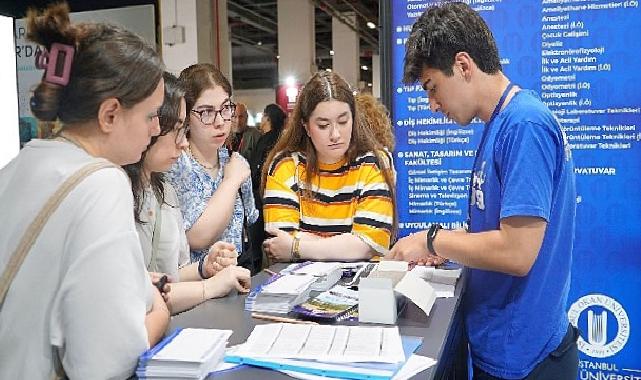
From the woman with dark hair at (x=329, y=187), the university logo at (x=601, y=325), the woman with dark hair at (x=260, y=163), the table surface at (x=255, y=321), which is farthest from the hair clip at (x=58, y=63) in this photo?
the university logo at (x=601, y=325)

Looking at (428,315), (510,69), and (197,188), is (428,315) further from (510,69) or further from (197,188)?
(510,69)

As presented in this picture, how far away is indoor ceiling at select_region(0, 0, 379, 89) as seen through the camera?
6480 mm

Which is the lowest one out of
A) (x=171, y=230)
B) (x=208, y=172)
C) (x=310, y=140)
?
(x=171, y=230)

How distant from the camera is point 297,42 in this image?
421 inches

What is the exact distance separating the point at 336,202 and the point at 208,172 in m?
0.50

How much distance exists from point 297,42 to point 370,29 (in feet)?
12.8

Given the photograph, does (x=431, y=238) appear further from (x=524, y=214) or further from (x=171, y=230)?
(x=171, y=230)

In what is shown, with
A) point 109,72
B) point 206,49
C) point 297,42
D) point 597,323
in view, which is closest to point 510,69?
point 597,323

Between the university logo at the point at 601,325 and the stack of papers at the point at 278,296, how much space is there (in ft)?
5.92

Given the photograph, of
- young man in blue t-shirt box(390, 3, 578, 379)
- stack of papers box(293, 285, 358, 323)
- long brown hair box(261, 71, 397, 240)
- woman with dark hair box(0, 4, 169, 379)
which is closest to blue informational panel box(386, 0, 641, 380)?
long brown hair box(261, 71, 397, 240)

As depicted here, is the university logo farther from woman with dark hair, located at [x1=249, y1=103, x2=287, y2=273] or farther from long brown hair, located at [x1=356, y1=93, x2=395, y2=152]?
woman with dark hair, located at [x1=249, y1=103, x2=287, y2=273]

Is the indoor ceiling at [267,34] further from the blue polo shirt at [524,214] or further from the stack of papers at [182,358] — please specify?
the stack of papers at [182,358]

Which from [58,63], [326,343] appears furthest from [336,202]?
[58,63]

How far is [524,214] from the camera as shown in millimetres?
1430
